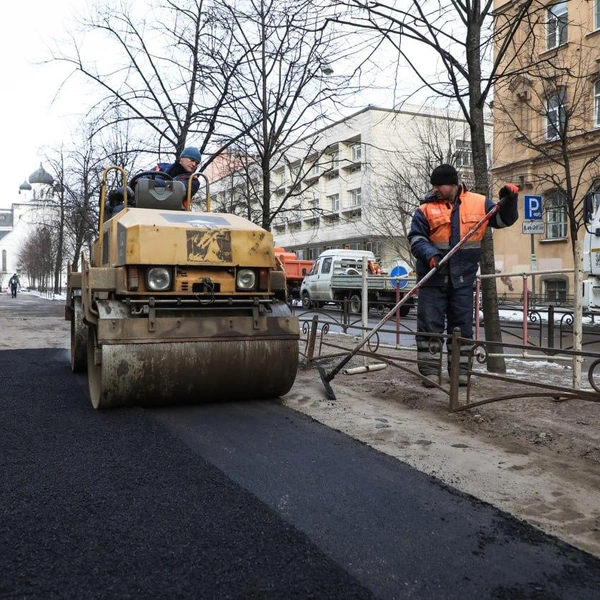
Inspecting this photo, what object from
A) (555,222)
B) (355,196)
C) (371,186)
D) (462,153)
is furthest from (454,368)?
(355,196)

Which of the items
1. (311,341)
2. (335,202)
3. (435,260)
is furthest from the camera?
(335,202)

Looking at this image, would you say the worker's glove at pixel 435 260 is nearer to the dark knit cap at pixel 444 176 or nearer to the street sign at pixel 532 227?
the dark knit cap at pixel 444 176

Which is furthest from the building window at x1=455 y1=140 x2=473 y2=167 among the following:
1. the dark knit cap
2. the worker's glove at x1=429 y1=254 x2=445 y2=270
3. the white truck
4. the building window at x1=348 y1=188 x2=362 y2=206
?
the building window at x1=348 y1=188 x2=362 y2=206

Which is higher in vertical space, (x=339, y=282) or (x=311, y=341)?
(x=339, y=282)

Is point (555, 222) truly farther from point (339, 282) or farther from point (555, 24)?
point (555, 24)

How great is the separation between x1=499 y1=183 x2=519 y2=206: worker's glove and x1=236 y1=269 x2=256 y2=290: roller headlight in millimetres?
2262

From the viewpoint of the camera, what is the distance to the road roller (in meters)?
4.61

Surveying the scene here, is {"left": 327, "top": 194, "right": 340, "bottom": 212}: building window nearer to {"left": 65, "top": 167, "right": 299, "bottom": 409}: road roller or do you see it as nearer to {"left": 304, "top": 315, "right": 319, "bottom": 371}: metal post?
{"left": 304, "top": 315, "right": 319, "bottom": 371}: metal post

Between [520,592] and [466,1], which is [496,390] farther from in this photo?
[466,1]

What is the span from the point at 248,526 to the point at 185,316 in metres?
2.46

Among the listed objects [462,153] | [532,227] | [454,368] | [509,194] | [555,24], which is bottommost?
[454,368]

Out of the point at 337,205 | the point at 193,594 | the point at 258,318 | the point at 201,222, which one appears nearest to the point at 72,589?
the point at 193,594

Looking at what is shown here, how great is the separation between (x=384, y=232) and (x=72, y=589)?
36200 millimetres

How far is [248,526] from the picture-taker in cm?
270
